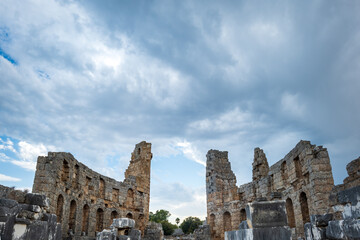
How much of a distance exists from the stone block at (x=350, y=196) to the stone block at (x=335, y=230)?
1.54 ft

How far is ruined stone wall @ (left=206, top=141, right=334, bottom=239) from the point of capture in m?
12.9

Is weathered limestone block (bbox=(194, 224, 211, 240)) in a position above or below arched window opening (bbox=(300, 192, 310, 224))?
below

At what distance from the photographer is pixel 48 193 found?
14680 millimetres

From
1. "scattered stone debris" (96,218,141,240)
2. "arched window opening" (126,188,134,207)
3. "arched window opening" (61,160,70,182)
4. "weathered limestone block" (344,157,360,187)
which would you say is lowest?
"scattered stone debris" (96,218,141,240)

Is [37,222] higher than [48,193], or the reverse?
[48,193]

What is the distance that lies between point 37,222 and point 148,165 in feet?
71.0

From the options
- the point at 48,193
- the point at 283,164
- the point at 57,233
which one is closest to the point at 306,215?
the point at 283,164

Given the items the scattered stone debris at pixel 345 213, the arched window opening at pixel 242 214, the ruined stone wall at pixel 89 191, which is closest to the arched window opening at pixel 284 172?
the arched window opening at pixel 242 214

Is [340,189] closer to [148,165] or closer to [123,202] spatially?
[123,202]

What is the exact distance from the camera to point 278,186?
17.1 metres

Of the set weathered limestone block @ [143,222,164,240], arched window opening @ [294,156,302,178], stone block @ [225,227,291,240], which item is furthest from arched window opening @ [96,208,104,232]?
stone block @ [225,227,291,240]

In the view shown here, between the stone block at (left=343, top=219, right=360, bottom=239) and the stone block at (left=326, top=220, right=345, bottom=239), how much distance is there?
14 centimetres

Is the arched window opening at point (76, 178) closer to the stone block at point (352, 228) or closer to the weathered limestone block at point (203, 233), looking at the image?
the weathered limestone block at point (203, 233)

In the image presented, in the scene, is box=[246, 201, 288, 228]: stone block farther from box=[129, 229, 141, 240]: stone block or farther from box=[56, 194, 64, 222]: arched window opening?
box=[56, 194, 64, 222]: arched window opening
